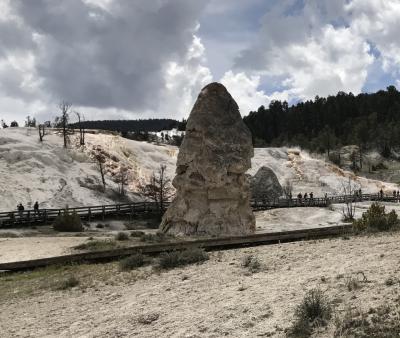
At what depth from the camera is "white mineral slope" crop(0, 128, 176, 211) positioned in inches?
1999

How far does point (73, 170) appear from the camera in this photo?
58375 millimetres

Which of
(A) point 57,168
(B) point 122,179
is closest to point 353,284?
(A) point 57,168

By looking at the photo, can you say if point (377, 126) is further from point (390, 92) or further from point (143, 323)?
point (143, 323)

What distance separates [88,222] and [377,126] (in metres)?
99.0

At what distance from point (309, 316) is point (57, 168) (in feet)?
174

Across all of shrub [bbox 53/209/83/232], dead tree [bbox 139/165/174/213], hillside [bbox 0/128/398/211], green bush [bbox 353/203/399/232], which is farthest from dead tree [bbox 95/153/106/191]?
green bush [bbox 353/203/399/232]

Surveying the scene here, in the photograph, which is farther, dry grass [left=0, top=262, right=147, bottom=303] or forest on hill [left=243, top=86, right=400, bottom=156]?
forest on hill [left=243, top=86, right=400, bottom=156]

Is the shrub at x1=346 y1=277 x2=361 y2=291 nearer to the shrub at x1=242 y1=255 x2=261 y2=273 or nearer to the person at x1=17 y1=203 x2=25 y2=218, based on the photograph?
the shrub at x1=242 y1=255 x2=261 y2=273

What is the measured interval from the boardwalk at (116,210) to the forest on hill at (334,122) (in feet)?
186

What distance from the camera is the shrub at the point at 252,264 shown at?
10807mm

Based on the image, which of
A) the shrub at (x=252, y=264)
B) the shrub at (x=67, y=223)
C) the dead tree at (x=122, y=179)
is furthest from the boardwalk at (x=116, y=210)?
the shrub at (x=252, y=264)

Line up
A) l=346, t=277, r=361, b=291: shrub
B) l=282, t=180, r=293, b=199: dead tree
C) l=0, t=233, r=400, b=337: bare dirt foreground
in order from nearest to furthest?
l=0, t=233, r=400, b=337: bare dirt foreground → l=346, t=277, r=361, b=291: shrub → l=282, t=180, r=293, b=199: dead tree

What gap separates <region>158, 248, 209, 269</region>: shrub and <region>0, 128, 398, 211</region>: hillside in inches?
1477

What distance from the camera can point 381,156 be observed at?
11781 cm
